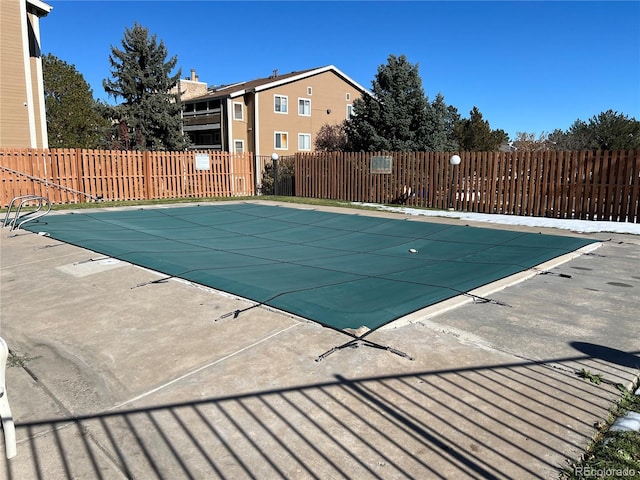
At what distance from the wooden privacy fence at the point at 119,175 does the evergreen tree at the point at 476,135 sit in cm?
2209

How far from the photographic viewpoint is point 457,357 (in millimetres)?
3139

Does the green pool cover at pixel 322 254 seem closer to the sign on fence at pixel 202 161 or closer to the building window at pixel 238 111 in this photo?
the sign on fence at pixel 202 161

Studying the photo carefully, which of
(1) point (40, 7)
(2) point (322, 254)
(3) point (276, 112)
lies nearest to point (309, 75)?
(3) point (276, 112)

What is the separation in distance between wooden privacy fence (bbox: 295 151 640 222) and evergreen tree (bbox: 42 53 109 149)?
61.7ft

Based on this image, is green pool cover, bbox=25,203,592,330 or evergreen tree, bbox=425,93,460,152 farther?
evergreen tree, bbox=425,93,460,152

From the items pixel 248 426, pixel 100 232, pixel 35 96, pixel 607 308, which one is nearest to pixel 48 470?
pixel 248 426

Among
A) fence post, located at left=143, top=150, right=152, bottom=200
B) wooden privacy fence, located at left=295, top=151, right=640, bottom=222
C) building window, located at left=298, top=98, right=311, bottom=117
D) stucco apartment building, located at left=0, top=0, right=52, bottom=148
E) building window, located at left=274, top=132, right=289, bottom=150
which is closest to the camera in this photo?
wooden privacy fence, located at left=295, top=151, right=640, bottom=222

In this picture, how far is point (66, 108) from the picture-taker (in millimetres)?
27109

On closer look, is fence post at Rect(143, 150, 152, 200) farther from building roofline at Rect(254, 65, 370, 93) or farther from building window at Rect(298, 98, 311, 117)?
building window at Rect(298, 98, 311, 117)

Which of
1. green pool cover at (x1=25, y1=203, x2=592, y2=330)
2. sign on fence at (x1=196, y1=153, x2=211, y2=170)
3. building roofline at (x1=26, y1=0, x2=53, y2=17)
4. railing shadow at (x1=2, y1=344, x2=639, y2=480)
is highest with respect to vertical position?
building roofline at (x1=26, y1=0, x2=53, y2=17)

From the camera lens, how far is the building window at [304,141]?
3086 centimetres

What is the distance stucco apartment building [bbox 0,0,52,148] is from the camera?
15.5 metres

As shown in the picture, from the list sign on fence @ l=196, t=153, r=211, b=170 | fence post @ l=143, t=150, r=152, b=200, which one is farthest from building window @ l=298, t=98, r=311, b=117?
fence post @ l=143, t=150, r=152, b=200

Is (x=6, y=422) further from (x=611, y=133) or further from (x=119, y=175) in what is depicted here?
(x=611, y=133)
